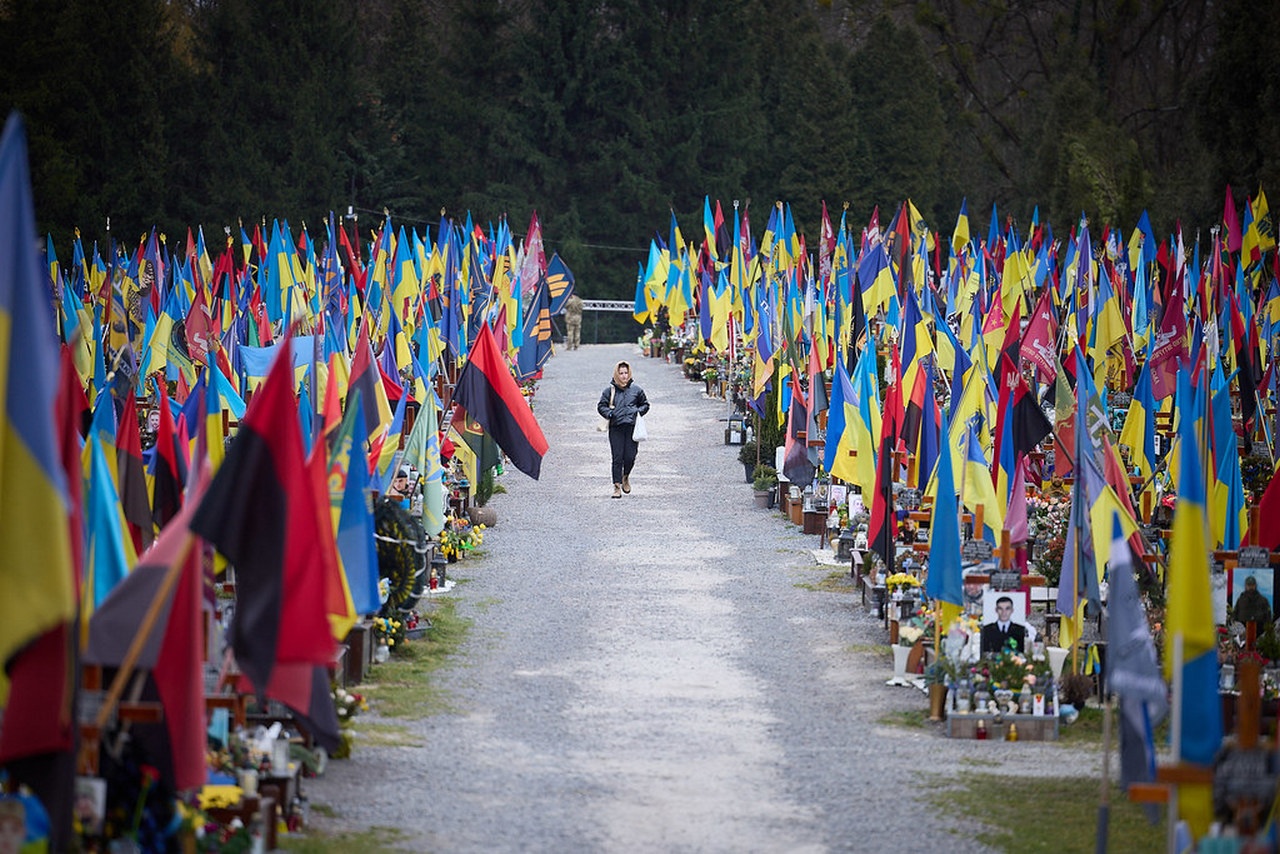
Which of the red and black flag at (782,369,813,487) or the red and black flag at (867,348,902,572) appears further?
the red and black flag at (782,369,813,487)

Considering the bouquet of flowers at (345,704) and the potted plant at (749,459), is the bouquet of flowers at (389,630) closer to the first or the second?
the bouquet of flowers at (345,704)

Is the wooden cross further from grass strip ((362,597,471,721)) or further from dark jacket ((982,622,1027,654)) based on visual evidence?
grass strip ((362,597,471,721))

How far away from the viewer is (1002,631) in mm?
15484

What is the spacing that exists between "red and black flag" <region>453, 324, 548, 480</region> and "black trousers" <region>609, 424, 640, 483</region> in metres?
6.00

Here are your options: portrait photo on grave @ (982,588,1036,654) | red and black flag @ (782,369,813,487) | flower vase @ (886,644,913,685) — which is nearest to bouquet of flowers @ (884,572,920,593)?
flower vase @ (886,644,913,685)

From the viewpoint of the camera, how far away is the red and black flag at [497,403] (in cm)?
1980

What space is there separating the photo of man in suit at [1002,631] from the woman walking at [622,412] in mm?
10661

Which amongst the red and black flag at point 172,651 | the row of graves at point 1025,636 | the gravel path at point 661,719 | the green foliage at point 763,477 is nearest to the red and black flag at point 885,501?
the row of graves at point 1025,636

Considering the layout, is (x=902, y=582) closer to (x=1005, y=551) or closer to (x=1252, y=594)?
(x=1005, y=551)

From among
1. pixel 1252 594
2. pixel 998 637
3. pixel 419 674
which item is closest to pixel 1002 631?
pixel 998 637

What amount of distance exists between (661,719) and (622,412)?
1122 centimetres

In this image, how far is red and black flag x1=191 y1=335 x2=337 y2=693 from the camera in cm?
1033

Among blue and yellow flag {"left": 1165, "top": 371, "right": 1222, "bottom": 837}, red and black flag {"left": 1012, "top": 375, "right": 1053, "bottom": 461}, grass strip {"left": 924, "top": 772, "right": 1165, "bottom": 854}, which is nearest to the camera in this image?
blue and yellow flag {"left": 1165, "top": 371, "right": 1222, "bottom": 837}

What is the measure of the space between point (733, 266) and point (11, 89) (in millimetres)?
21481
